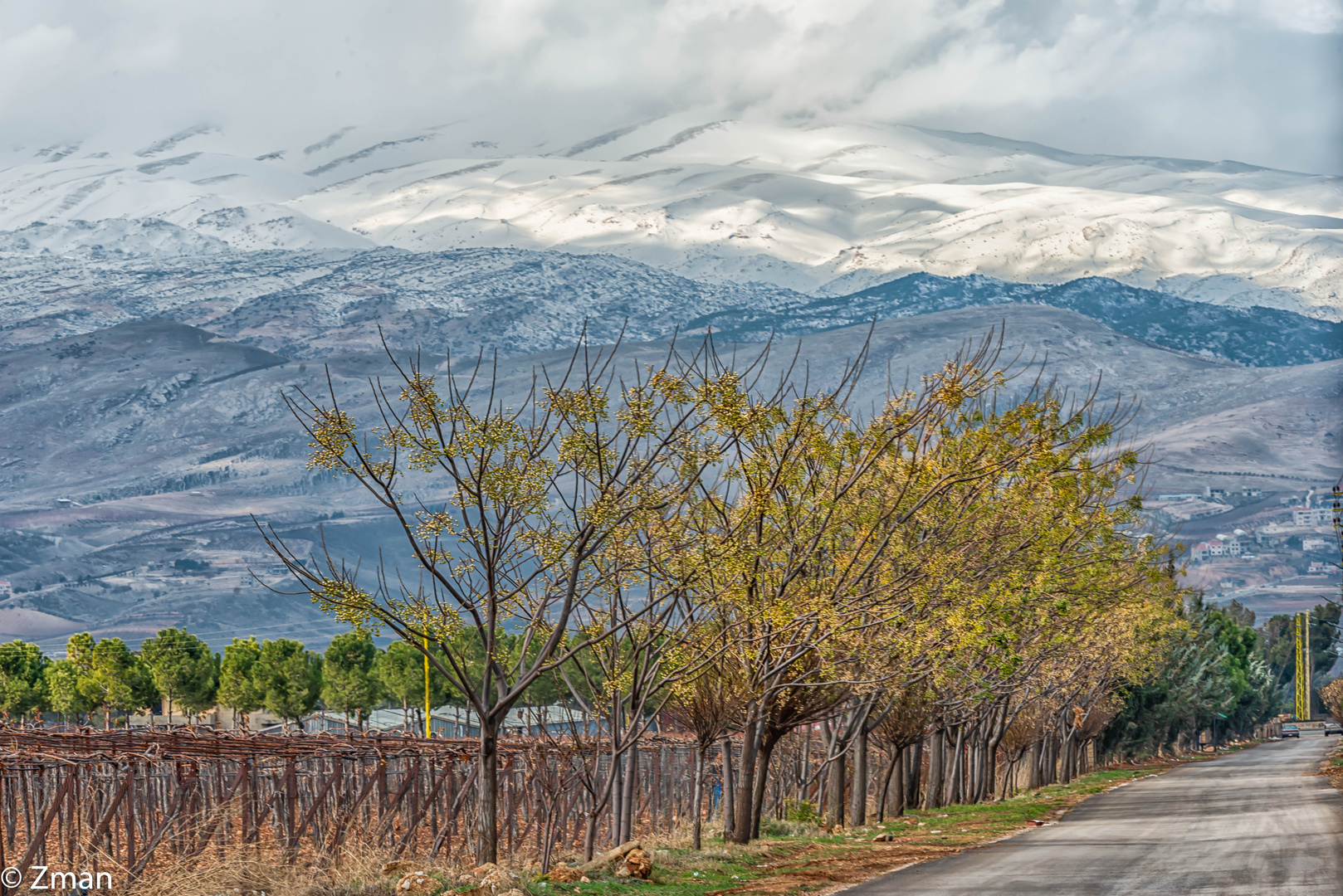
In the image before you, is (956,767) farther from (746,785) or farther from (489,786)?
(489,786)

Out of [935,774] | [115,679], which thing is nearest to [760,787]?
[935,774]

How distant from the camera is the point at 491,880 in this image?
64.1 feet

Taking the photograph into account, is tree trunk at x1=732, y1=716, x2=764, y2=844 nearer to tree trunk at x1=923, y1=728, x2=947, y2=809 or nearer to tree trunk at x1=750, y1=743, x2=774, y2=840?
tree trunk at x1=750, y1=743, x2=774, y2=840

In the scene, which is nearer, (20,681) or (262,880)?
(262,880)

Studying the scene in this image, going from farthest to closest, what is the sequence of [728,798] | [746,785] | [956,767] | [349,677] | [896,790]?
[349,677], [956,767], [896,790], [728,798], [746,785]

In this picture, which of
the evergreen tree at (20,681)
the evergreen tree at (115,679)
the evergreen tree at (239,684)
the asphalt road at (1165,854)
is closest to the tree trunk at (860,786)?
the asphalt road at (1165,854)

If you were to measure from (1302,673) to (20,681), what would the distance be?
483 feet

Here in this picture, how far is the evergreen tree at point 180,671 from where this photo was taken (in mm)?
83688

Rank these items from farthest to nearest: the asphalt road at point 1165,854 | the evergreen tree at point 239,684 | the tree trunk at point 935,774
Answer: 1. the evergreen tree at point 239,684
2. the tree trunk at point 935,774
3. the asphalt road at point 1165,854

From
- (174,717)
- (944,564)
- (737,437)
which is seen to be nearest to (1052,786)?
(944,564)

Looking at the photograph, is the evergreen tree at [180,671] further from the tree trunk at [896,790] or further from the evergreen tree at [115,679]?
the tree trunk at [896,790]

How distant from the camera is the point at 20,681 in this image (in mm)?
83812

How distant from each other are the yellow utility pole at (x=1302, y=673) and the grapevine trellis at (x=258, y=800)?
461 ft

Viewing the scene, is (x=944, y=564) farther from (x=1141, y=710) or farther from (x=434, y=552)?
(x=1141, y=710)
